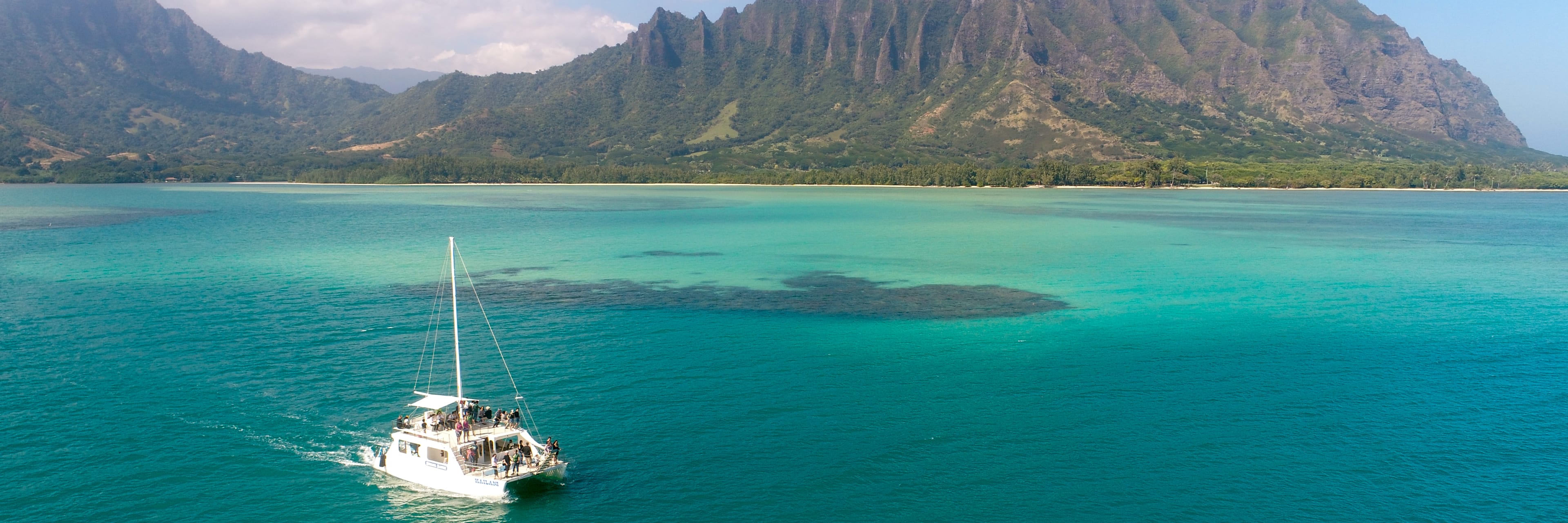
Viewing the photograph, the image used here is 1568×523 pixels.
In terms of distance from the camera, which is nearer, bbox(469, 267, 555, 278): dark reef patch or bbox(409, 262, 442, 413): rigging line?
bbox(409, 262, 442, 413): rigging line

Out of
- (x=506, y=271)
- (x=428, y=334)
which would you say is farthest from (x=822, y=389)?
(x=506, y=271)

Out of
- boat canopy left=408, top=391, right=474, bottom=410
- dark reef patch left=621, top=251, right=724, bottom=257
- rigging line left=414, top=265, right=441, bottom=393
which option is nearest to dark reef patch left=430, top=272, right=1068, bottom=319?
rigging line left=414, top=265, right=441, bottom=393

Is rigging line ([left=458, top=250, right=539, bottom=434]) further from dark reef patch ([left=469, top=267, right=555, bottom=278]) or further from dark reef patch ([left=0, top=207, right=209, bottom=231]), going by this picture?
dark reef patch ([left=0, top=207, right=209, bottom=231])

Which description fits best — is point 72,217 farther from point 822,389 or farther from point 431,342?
point 822,389

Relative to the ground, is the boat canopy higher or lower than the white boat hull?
higher

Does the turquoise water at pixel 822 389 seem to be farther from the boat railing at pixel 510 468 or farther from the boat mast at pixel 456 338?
the boat mast at pixel 456 338

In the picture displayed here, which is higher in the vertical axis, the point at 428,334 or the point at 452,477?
the point at 428,334
